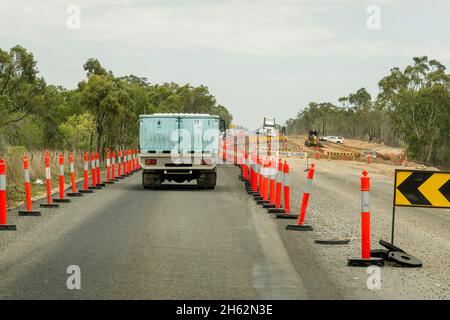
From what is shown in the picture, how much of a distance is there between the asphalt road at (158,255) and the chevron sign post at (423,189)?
158 centimetres

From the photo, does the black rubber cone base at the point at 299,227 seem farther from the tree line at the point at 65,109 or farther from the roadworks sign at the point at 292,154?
the roadworks sign at the point at 292,154

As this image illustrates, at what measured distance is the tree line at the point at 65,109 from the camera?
3881 cm

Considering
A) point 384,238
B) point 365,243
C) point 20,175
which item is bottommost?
point 384,238

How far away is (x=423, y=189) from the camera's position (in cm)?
1095

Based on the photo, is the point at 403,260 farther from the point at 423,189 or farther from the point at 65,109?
the point at 65,109

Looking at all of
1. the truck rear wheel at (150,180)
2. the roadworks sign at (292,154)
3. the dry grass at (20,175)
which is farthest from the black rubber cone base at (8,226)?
the roadworks sign at (292,154)

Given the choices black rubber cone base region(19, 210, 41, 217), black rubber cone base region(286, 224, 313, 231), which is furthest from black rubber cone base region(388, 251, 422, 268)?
black rubber cone base region(19, 210, 41, 217)

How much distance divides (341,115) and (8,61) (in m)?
133

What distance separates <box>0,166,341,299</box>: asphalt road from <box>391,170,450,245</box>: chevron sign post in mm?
1576

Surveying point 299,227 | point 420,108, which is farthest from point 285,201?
point 420,108

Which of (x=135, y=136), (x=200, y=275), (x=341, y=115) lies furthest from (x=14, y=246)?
(x=341, y=115)

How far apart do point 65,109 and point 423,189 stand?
5334cm

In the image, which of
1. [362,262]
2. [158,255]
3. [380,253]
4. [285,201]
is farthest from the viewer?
[285,201]
